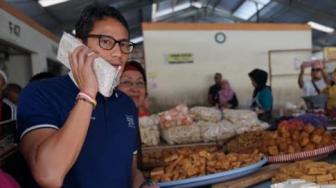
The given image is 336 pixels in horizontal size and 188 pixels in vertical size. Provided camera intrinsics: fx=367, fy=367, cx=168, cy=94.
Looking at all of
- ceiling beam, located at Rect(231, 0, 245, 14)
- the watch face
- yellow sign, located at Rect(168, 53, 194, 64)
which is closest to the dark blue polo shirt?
yellow sign, located at Rect(168, 53, 194, 64)

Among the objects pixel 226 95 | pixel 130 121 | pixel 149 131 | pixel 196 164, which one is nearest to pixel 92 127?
pixel 130 121

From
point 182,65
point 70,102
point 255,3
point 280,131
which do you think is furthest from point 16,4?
point 255,3

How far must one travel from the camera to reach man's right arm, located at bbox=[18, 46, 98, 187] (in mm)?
842

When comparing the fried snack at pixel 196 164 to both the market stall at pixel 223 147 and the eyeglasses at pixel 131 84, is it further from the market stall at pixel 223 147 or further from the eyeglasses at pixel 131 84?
the eyeglasses at pixel 131 84

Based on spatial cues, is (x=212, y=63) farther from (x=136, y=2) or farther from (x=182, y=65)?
A: (x=136, y=2)

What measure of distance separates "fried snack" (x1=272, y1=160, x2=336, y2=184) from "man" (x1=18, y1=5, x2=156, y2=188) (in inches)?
24.7

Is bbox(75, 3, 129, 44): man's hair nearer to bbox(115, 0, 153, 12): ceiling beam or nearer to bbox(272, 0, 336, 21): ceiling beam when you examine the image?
bbox(115, 0, 153, 12): ceiling beam

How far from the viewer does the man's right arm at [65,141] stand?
842 millimetres

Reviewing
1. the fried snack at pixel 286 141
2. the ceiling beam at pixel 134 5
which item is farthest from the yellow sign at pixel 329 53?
the fried snack at pixel 286 141

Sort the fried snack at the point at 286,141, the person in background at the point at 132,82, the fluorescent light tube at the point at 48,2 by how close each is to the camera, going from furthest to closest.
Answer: the fluorescent light tube at the point at 48,2, the fried snack at the point at 286,141, the person in background at the point at 132,82

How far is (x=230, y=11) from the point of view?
1189cm

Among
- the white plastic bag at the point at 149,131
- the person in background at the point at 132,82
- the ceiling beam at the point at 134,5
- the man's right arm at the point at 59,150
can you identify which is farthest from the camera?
the ceiling beam at the point at 134,5

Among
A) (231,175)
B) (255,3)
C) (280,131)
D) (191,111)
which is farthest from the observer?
(255,3)

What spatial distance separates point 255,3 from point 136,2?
11.7ft
